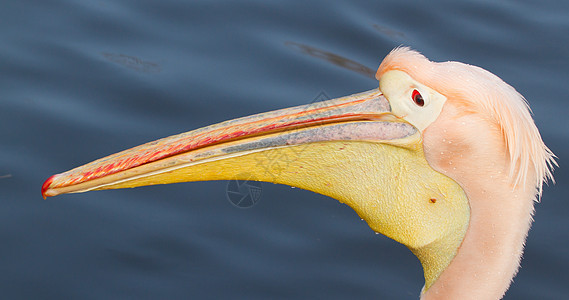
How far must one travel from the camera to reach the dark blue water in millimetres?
3320

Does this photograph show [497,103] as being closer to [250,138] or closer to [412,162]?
[412,162]

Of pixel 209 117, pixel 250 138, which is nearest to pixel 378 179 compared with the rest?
pixel 250 138

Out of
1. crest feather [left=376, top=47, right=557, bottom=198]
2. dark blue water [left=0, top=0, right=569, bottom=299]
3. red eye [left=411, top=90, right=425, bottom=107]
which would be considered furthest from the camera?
dark blue water [left=0, top=0, right=569, bottom=299]

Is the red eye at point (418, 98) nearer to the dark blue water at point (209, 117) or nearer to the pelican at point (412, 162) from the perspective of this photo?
the pelican at point (412, 162)

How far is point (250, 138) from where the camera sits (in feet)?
6.52

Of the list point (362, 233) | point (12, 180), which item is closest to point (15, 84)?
point (12, 180)

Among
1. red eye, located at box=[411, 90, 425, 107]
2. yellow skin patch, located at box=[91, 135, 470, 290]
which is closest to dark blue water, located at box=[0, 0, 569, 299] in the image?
yellow skin patch, located at box=[91, 135, 470, 290]

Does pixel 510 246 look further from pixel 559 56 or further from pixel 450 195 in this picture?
pixel 559 56

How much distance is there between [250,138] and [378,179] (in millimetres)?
404

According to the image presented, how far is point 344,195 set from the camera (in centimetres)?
215

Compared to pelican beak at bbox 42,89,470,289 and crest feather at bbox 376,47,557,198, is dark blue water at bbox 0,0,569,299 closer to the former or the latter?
pelican beak at bbox 42,89,470,289

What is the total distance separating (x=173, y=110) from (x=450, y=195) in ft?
7.42

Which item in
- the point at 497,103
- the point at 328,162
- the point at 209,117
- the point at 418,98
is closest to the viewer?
the point at 497,103

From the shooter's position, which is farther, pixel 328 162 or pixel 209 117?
pixel 209 117
